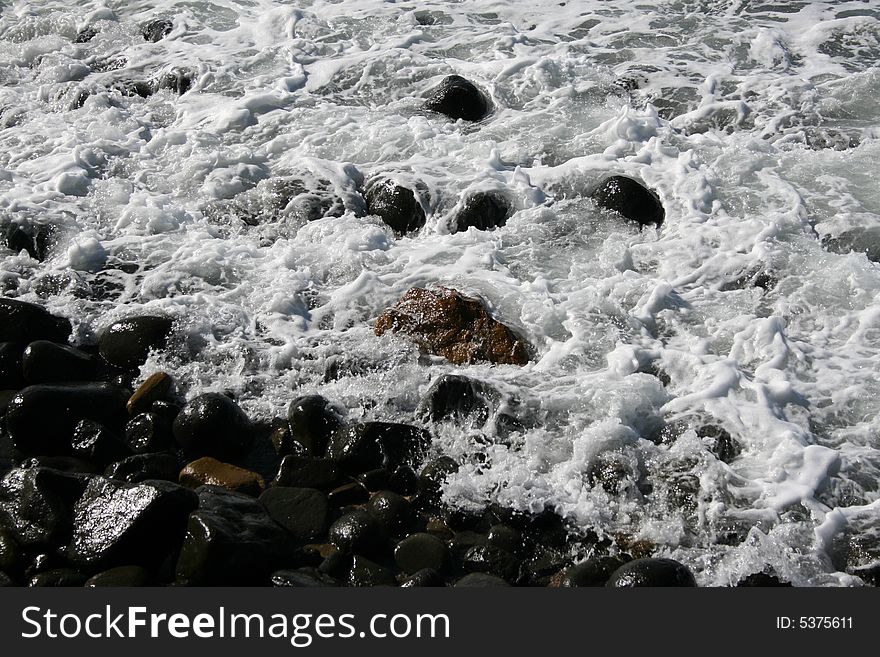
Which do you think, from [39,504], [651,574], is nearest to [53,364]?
[39,504]

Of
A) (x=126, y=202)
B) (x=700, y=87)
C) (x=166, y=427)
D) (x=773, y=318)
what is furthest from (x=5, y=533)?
(x=700, y=87)

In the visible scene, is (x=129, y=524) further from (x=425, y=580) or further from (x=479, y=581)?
(x=479, y=581)

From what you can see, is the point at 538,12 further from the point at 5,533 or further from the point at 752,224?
the point at 5,533

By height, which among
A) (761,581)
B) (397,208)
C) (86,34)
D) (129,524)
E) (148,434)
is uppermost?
(86,34)

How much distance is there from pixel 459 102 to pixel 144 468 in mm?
Result: 4657

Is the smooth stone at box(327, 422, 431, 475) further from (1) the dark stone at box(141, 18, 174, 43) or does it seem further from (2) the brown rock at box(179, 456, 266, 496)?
(1) the dark stone at box(141, 18, 174, 43)

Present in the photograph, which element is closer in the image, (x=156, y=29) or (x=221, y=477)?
(x=221, y=477)

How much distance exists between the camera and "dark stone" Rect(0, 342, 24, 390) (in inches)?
218

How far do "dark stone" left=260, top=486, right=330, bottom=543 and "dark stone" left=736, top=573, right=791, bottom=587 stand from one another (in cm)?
195

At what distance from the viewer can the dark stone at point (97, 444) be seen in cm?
494

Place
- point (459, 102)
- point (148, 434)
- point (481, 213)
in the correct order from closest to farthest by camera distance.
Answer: point (148, 434) < point (481, 213) < point (459, 102)

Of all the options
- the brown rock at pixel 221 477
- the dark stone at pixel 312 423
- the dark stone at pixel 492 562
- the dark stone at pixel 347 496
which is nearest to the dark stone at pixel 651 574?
the dark stone at pixel 492 562

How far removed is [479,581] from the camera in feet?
13.4

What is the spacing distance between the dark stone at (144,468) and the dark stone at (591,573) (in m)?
2.10
